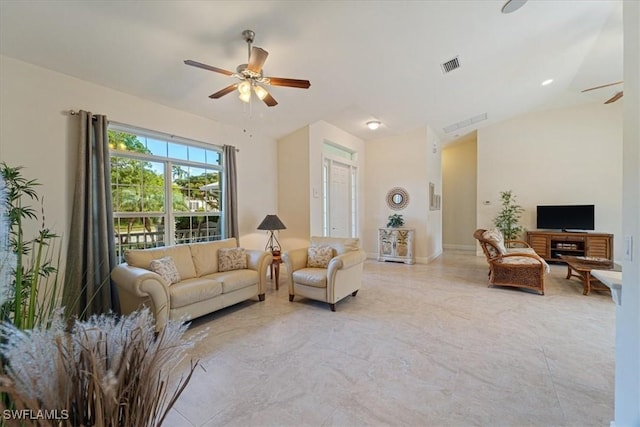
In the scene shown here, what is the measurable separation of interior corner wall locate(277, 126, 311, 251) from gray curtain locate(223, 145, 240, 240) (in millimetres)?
1120

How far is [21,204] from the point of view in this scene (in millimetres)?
2734

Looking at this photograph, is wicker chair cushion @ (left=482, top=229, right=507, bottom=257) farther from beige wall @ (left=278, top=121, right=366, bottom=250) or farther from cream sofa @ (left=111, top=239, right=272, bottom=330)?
cream sofa @ (left=111, top=239, right=272, bottom=330)

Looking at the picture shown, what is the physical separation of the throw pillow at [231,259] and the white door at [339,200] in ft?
8.38

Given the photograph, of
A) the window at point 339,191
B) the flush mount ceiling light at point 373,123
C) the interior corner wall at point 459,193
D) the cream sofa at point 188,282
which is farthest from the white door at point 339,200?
the interior corner wall at point 459,193

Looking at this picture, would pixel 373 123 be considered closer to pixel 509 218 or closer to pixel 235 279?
pixel 235 279

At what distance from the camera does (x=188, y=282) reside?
10.7ft

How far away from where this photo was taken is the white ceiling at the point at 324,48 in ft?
8.42

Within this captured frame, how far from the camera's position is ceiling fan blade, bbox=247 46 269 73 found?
2492 mm

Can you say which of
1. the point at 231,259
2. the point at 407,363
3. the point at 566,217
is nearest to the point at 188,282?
the point at 231,259

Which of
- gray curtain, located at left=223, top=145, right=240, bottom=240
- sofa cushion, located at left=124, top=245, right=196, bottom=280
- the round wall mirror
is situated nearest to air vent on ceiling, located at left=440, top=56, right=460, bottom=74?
the round wall mirror

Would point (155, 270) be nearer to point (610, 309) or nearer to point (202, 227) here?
point (202, 227)

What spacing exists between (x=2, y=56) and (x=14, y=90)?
297mm

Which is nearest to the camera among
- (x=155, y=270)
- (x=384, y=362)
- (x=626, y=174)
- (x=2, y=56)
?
(x=626, y=174)

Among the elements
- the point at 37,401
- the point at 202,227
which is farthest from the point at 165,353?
the point at 202,227
